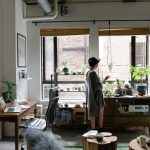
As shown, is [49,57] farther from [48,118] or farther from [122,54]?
[48,118]

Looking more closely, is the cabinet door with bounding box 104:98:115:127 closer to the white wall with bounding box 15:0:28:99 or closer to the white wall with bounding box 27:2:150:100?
the white wall with bounding box 27:2:150:100

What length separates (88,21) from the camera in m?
5.63

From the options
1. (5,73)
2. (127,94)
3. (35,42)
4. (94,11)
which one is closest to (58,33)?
(35,42)

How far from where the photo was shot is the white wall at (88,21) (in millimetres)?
5574

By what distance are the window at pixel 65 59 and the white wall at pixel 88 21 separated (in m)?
0.24

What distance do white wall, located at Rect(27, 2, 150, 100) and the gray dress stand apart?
1.00 m

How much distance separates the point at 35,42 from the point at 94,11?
4.55 feet

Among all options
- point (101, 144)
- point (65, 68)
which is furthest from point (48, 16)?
point (101, 144)

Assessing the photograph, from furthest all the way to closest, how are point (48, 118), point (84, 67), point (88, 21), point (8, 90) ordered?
point (84, 67) < point (88, 21) < point (8, 90) < point (48, 118)

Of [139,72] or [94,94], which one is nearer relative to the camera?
[94,94]

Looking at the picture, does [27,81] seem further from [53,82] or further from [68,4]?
[68,4]

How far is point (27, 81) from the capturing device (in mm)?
5707

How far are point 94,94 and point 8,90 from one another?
150cm

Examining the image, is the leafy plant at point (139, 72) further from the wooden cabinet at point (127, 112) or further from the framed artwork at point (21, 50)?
the framed artwork at point (21, 50)
